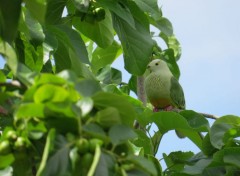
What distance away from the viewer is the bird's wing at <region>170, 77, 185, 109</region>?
142 inches

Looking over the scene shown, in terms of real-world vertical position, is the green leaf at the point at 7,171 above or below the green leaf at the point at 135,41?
above

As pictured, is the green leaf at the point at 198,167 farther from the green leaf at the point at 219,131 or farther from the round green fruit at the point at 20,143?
the round green fruit at the point at 20,143

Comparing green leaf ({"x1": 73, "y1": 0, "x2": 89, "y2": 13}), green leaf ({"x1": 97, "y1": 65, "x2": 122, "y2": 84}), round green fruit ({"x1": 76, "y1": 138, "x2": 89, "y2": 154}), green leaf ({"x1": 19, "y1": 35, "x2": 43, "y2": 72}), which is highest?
round green fruit ({"x1": 76, "y1": 138, "x2": 89, "y2": 154})

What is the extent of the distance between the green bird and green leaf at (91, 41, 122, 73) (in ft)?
2.18

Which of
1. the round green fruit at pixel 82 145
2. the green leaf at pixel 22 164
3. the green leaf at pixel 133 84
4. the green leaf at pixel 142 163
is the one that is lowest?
the green leaf at pixel 133 84

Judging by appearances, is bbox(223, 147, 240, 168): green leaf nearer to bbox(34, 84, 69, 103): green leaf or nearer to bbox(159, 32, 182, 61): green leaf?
bbox(34, 84, 69, 103): green leaf

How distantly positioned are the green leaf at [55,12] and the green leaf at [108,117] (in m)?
1.14

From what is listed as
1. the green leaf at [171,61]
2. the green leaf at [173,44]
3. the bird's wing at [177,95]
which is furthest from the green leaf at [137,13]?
the bird's wing at [177,95]

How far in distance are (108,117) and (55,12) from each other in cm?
121

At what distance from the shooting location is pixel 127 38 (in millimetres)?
1835

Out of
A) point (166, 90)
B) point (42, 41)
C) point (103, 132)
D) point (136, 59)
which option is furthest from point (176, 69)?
point (103, 132)

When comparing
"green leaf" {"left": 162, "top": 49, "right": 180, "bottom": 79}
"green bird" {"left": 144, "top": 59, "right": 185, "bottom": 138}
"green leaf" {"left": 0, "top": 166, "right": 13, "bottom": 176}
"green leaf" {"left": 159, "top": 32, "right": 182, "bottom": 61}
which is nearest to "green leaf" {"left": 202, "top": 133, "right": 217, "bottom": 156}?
"green leaf" {"left": 0, "top": 166, "right": 13, "bottom": 176}

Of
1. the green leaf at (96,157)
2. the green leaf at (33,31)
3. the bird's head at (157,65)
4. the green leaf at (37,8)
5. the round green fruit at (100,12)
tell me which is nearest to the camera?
the green leaf at (96,157)

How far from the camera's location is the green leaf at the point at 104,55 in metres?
2.88
